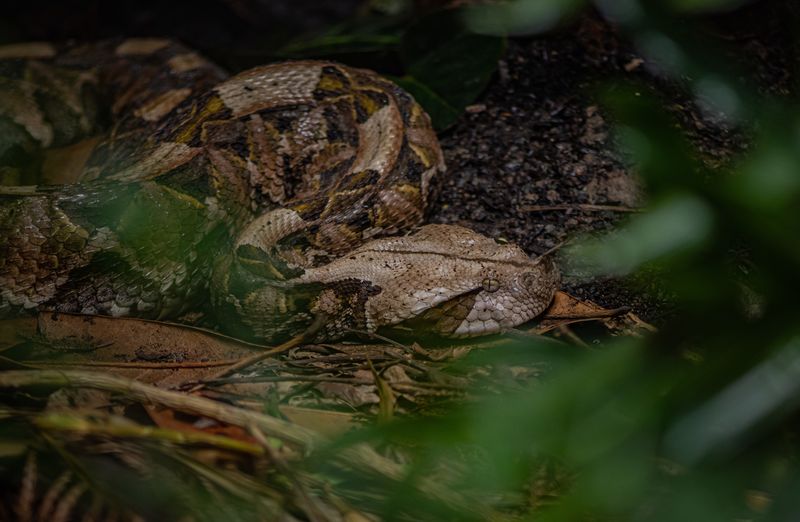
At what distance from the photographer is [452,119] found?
5.15 metres

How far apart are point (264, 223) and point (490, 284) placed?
4.67 feet

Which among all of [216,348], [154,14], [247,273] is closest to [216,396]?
[216,348]

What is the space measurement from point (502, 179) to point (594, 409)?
3040 mm

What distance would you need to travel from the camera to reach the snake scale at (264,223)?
13.5ft

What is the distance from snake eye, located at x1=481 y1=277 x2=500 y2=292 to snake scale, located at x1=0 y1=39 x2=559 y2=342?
1 centimetres

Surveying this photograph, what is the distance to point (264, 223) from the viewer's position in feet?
14.8

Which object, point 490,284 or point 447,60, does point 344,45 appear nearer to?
point 447,60

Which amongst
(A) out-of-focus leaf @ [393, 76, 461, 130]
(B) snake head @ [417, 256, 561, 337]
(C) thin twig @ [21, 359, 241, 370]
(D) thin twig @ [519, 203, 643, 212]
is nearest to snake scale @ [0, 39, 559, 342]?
(B) snake head @ [417, 256, 561, 337]

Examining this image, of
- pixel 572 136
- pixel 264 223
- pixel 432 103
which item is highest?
pixel 432 103

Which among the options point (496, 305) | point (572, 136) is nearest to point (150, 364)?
point (496, 305)

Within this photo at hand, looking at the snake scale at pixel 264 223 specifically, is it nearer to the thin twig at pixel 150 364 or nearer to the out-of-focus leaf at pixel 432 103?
the out-of-focus leaf at pixel 432 103

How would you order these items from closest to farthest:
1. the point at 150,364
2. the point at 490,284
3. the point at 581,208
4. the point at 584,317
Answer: the point at 150,364, the point at 584,317, the point at 490,284, the point at 581,208

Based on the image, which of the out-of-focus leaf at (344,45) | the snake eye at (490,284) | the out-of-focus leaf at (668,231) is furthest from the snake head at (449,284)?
the out-of-focus leaf at (668,231)

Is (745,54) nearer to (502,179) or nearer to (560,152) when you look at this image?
(560,152)
